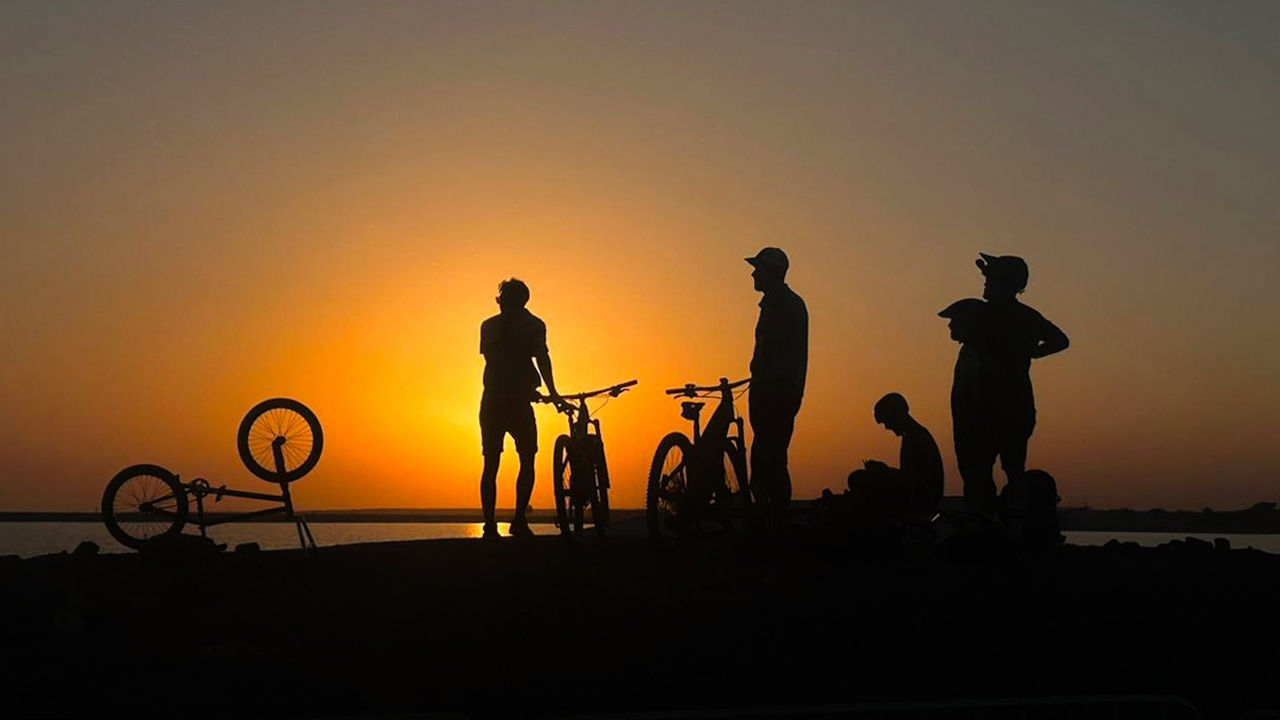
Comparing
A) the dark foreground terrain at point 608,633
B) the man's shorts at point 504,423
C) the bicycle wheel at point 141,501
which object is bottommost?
the dark foreground terrain at point 608,633

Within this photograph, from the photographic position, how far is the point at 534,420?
17.3 m

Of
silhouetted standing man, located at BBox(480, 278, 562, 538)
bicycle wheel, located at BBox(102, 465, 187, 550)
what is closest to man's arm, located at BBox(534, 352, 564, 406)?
silhouetted standing man, located at BBox(480, 278, 562, 538)

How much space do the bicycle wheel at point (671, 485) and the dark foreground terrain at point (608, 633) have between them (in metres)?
0.66

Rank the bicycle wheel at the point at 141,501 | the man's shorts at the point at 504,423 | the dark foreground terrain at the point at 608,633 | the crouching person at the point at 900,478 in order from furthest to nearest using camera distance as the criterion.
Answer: the man's shorts at the point at 504,423, the crouching person at the point at 900,478, the bicycle wheel at the point at 141,501, the dark foreground terrain at the point at 608,633

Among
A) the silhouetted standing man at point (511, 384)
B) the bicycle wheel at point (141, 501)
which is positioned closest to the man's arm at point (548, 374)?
the silhouetted standing man at point (511, 384)

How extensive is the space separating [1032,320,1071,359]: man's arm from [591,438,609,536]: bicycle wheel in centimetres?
491

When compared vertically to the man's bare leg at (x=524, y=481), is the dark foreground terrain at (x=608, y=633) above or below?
below

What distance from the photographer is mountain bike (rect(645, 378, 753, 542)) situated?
621 inches

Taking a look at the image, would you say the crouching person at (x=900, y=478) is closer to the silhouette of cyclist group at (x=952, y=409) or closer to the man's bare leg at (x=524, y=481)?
the silhouette of cyclist group at (x=952, y=409)

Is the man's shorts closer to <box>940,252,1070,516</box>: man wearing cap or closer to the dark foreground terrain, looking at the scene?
the dark foreground terrain

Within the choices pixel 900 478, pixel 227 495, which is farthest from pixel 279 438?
pixel 900 478

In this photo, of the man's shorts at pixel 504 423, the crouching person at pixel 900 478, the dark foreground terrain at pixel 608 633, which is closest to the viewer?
the dark foreground terrain at pixel 608 633

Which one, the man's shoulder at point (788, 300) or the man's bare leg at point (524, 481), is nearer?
the man's shoulder at point (788, 300)

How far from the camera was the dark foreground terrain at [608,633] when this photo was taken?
10.8m
